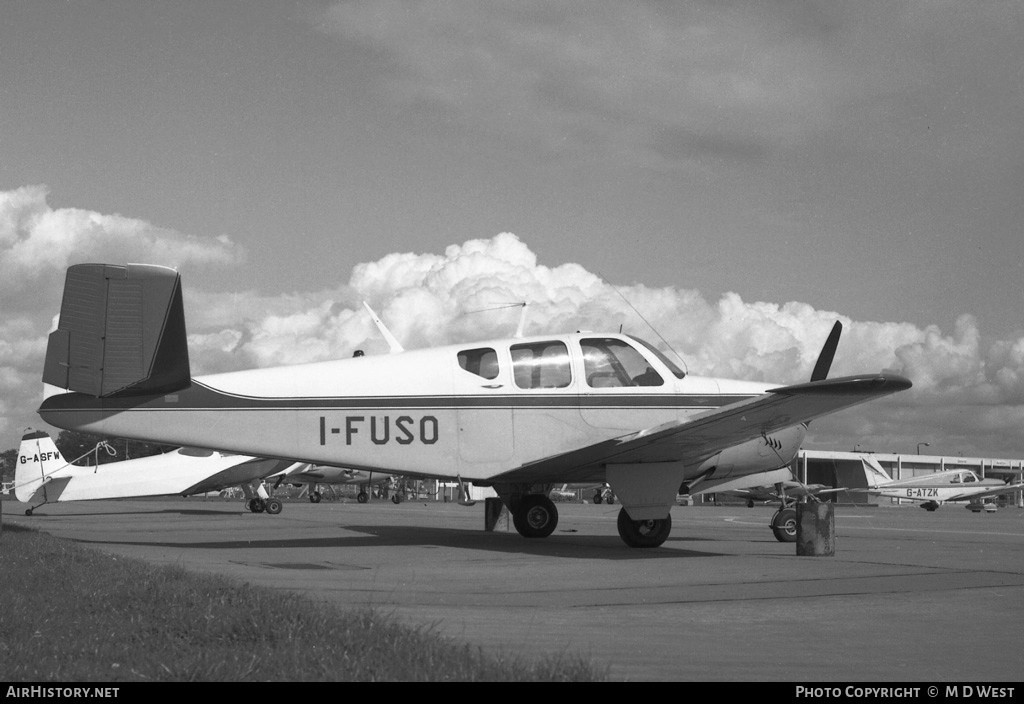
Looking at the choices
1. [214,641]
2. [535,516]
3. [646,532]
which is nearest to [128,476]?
[535,516]

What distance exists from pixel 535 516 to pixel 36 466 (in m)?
19.6

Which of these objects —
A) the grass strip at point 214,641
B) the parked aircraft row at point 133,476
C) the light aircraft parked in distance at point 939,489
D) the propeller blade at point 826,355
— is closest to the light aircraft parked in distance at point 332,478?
the parked aircraft row at point 133,476

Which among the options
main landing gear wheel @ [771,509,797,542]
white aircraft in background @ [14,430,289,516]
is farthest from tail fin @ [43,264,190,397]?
white aircraft in background @ [14,430,289,516]

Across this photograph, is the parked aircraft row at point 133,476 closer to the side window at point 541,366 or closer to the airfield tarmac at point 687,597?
the airfield tarmac at point 687,597

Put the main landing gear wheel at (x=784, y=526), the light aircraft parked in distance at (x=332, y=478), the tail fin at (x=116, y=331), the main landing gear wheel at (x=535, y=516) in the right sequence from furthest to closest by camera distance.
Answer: the light aircraft parked in distance at (x=332, y=478) < the main landing gear wheel at (x=784, y=526) < the main landing gear wheel at (x=535, y=516) < the tail fin at (x=116, y=331)

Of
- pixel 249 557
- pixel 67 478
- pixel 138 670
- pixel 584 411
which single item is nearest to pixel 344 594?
pixel 138 670

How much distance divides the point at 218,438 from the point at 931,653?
9.19 meters

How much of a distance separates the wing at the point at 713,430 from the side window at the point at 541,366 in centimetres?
108

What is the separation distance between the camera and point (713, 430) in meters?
12.0

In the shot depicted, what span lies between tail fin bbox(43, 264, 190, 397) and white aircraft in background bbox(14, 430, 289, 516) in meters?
15.1

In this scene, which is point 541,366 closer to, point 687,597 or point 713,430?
point 713,430

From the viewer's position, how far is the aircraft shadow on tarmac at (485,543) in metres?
12.6

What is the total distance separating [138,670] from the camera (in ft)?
15.0

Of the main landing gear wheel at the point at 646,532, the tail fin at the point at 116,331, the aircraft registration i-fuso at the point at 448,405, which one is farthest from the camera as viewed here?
the main landing gear wheel at the point at 646,532
